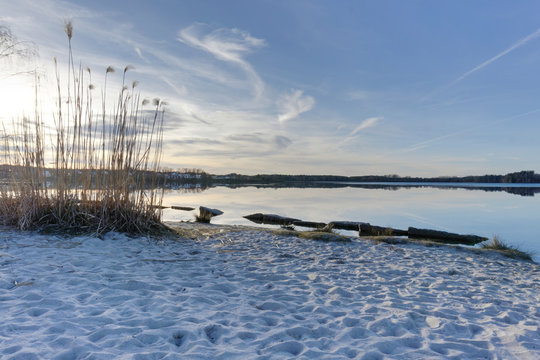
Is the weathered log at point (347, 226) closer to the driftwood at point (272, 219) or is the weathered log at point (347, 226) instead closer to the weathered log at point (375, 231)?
the weathered log at point (375, 231)

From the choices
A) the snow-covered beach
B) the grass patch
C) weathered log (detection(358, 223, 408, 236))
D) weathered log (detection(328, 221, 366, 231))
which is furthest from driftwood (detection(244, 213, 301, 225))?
the snow-covered beach

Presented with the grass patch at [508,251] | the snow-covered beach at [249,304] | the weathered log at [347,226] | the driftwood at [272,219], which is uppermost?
the snow-covered beach at [249,304]

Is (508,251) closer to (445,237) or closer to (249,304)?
(445,237)

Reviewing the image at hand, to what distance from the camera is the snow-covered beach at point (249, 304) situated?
2184 mm

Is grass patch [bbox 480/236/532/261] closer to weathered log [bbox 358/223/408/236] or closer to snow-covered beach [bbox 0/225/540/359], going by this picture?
snow-covered beach [bbox 0/225/540/359]

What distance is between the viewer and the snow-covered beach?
86.0 inches

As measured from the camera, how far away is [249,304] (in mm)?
3018

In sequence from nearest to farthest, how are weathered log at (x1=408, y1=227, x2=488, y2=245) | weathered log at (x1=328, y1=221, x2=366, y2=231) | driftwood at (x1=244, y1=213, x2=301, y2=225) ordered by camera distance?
weathered log at (x1=408, y1=227, x2=488, y2=245)
weathered log at (x1=328, y1=221, x2=366, y2=231)
driftwood at (x1=244, y1=213, x2=301, y2=225)

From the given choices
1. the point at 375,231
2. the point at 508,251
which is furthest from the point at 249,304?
the point at 375,231

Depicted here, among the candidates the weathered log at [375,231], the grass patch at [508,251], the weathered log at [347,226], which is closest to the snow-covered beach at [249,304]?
the grass patch at [508,251]

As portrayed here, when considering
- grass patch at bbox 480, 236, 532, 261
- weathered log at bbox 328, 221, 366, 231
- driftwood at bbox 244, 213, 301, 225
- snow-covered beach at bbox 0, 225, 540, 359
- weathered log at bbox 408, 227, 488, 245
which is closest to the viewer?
snow-covered beach at bbox 0, 225, 540, 359

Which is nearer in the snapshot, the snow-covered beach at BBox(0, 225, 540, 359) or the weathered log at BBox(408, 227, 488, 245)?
the snow-covered beach at BBox(0, 225, 540, 359)

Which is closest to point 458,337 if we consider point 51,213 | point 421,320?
point 421,320

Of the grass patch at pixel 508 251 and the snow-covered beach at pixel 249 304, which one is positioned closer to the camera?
the snow-covered beach at pixel 249 304
